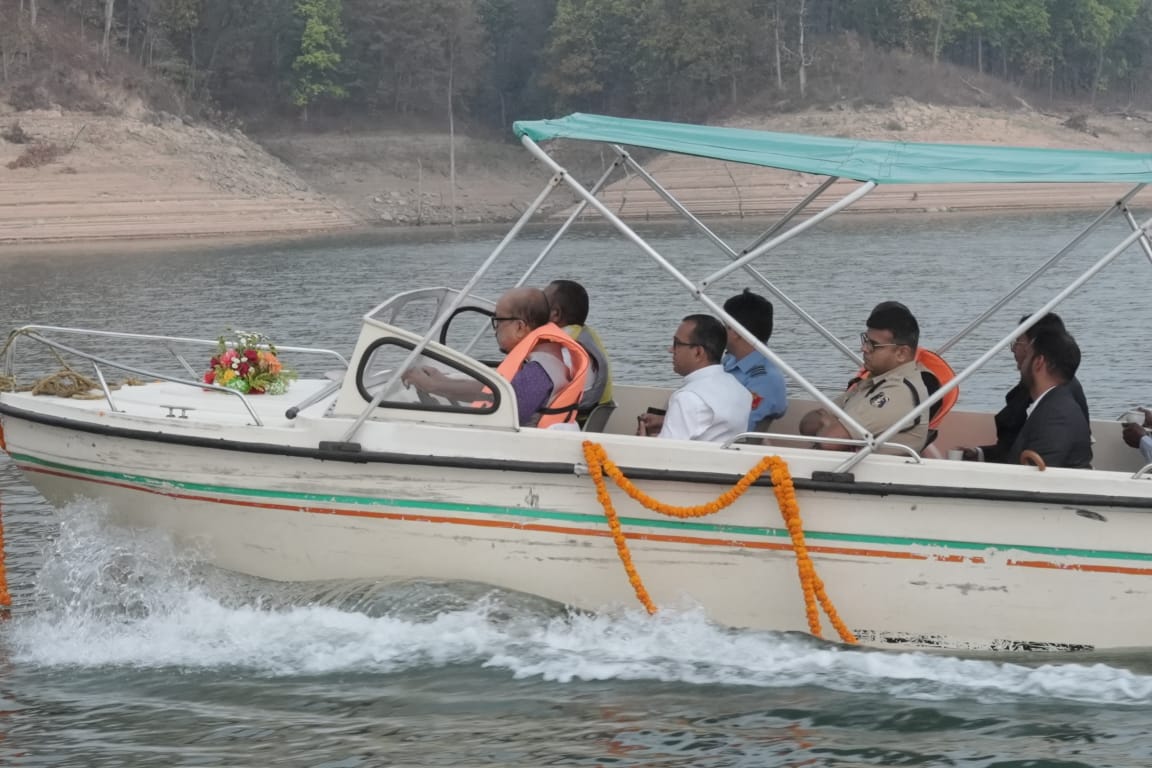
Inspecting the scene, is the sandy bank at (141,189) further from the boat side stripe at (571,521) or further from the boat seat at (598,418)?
the boat seat at (598,418)

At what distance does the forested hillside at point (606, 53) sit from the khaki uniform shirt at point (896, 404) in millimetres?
73624

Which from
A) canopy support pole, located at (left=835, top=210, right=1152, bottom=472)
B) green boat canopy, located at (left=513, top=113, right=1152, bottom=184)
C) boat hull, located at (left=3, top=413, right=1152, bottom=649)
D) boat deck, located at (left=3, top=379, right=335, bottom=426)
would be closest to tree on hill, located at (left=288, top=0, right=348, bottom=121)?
boat deck, located at (left=3, top=379, right=335, bottom=426)

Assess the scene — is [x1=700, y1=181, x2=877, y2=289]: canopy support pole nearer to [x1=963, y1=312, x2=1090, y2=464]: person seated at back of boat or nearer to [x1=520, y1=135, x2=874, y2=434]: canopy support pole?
[x1=520, y1=135, x2=874, y2=434]: canopy support pole

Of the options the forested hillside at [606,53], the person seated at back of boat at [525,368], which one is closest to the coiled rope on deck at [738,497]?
the person seated at back of boat at [525,368]

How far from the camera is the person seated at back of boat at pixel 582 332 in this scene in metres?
8.11

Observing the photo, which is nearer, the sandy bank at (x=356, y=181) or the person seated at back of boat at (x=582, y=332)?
the person seated at back of boat at (x=582, y=332)

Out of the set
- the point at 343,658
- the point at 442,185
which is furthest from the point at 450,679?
the point at 442,185

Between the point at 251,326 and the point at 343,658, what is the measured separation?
1965cm

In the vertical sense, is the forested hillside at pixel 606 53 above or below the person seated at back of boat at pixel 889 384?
above

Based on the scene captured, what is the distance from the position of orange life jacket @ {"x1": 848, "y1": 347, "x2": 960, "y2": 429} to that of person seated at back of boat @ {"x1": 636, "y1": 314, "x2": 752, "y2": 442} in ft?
2.42

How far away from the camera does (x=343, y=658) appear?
7.77 m

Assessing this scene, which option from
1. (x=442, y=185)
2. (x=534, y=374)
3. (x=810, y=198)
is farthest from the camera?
(x=442, y=185)

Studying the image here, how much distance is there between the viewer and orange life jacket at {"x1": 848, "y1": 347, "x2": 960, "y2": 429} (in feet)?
24.5

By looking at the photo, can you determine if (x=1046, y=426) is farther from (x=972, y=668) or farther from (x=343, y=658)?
(x=343, y=658)
